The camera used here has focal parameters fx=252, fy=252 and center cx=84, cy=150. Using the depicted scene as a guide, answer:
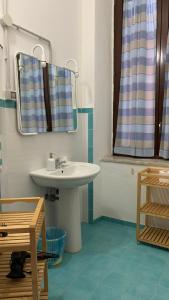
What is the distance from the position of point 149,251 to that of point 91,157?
3.52 feet

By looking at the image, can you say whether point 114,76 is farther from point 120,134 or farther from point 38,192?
point 38,192

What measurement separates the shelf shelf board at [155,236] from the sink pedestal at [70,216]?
0.61m

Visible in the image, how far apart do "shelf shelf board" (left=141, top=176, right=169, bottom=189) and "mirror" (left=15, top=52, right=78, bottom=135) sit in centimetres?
88

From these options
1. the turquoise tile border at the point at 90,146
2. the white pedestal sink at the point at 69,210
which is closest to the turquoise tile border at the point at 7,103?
the white pedestal sink at the point at 69,210

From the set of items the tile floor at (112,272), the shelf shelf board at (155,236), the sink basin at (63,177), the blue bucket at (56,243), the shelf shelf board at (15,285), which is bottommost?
the tile floor at (112,272)

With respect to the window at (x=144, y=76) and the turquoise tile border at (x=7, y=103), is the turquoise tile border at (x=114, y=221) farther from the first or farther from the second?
the turquoise tile border at (x=7, y=103)

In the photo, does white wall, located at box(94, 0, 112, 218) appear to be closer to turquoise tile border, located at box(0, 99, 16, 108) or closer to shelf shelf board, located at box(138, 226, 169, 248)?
shelf shelf board, located at box(138, 226, 169, 248)

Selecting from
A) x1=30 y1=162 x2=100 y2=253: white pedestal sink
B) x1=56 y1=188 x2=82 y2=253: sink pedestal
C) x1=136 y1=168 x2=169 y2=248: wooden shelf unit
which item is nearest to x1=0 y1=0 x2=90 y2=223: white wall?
x1=30 y1=162 x2=100 y2=253: white pedestal sink

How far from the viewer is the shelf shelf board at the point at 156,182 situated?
7.23 ft

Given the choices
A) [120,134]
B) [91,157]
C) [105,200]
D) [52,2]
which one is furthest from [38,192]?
[52,2]

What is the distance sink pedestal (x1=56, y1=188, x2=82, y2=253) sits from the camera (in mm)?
2154

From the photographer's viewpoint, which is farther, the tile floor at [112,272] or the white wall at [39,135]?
the white wall at [39,135]

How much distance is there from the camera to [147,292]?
1687 millimetres

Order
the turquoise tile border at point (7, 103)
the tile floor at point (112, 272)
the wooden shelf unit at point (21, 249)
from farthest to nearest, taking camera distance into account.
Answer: the turquoise tile border at point (7, 103) → the tile floor at point (112, 272) → the wooden shelf unit at point (21, 249)
